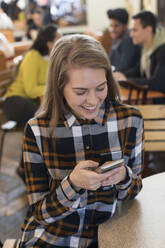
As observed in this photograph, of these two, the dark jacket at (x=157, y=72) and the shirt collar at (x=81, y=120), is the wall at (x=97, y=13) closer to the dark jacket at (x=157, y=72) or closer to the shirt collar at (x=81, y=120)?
the dark jacket at (x=157, y=72)

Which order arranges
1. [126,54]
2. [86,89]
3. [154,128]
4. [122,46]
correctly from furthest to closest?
[122,46] < [126,54] < [154,128] < [86,89]

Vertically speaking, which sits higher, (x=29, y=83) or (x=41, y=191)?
(x=41, y=191)

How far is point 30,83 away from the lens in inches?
110

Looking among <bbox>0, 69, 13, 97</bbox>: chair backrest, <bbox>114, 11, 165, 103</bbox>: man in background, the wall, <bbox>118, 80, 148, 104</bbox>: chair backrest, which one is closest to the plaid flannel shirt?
<bbox>118, 80, 148, 104</bbox>: chair backrest

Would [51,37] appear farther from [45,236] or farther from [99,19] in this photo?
[99,19]

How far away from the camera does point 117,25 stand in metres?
3.59

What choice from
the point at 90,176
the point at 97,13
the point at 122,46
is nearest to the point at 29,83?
the point at 122,46

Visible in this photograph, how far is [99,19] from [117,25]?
5.14 metres

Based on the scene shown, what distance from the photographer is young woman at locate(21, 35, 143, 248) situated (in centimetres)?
91

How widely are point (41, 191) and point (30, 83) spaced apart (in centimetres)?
194

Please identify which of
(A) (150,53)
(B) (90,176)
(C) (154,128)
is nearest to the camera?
(B) (90,176)

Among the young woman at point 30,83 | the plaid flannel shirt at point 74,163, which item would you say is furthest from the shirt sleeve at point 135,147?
Result: the young woman at point 30,83

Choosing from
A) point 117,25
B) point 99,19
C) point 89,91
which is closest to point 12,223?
point 89,91

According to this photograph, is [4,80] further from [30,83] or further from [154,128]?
[154,128]
